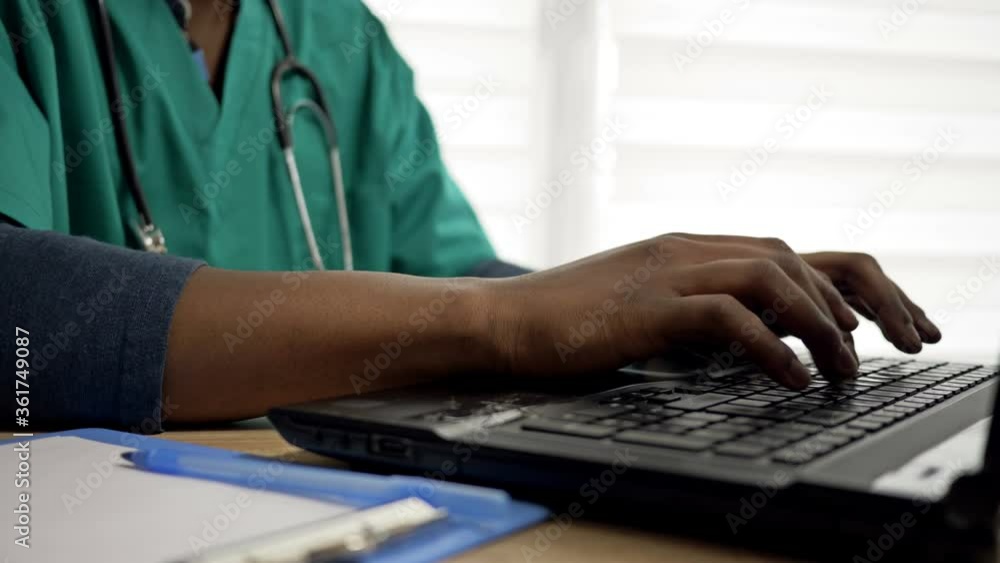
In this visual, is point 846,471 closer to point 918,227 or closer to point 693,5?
point 693,5

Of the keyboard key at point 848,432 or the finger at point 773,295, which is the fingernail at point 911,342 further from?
the keyboard key at point 848,432

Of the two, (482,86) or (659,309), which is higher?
(482,86)

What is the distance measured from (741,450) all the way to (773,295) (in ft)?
0.66

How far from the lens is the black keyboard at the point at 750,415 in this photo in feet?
1.12

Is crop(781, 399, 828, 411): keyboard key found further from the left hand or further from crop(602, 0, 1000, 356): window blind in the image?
crop(602, 0, 1000, 356): window blind

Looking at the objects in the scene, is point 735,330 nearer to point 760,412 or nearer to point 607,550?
point 760,412

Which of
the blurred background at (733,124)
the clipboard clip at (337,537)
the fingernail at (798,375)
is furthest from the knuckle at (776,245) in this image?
the blurred background at (733,124)

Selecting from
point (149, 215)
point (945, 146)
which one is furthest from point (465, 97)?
point (945, 146)

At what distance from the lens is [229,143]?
937mm

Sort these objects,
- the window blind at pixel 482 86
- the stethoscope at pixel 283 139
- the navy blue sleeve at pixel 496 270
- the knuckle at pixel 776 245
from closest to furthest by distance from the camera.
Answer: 1. the knuckle at pixel 776 245
2. the stethoscope at pixel 283 139
3. the navy blue sleeve at pixel 496 270
4. the window blind at pixel 482 86

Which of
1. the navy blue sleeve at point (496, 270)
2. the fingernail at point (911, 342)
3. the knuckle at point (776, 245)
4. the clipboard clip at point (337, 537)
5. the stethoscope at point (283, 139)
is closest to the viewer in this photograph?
the clipboard clip at point (337, 537)

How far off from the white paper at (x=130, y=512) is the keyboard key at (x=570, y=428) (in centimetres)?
9

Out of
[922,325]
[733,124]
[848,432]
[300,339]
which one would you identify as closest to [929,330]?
[922,325]

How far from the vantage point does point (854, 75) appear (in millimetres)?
1680
